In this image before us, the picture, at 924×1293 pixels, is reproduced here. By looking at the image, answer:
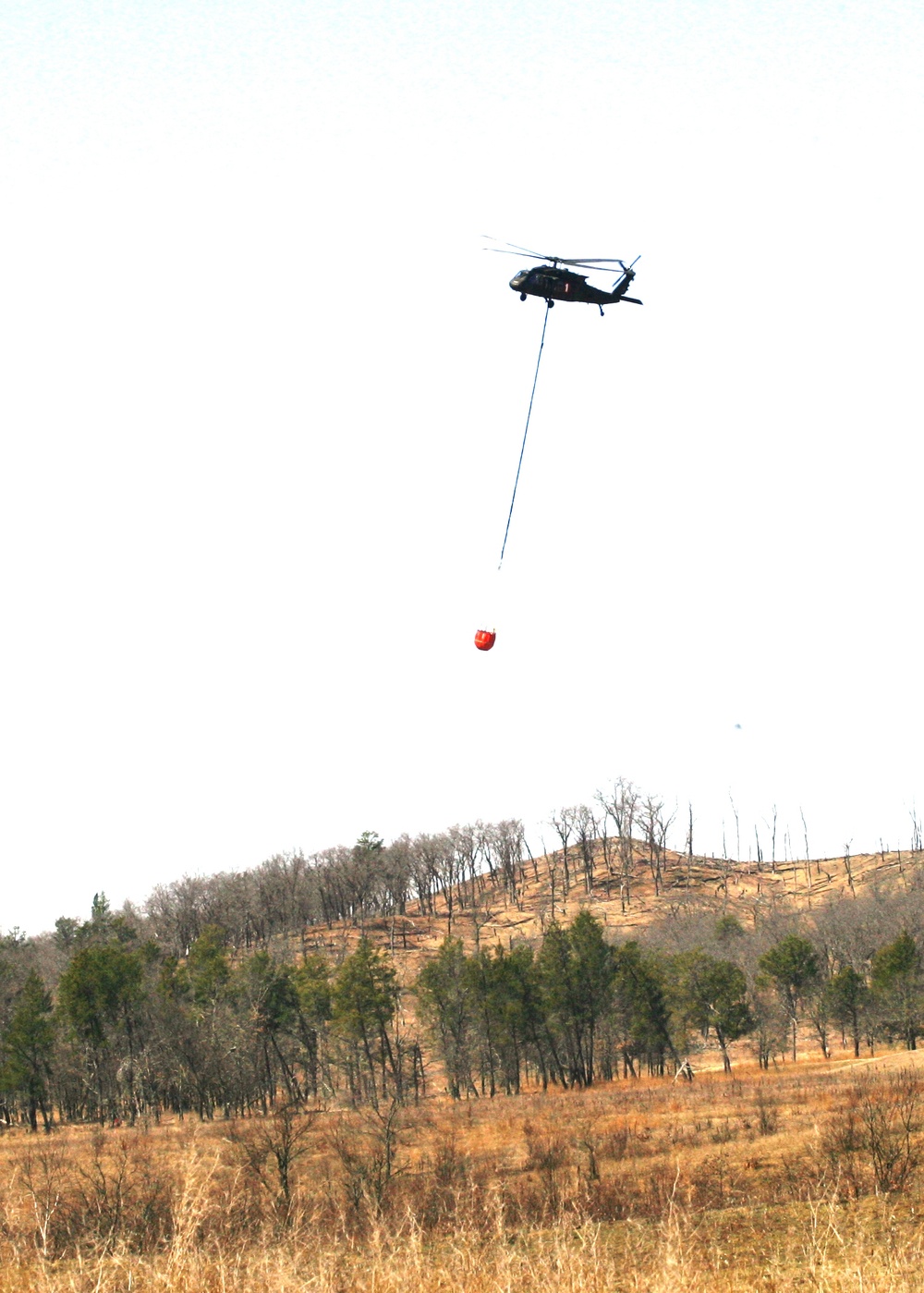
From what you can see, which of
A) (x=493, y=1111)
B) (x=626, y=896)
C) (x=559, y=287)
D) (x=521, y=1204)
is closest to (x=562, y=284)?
(x=559, y=287)

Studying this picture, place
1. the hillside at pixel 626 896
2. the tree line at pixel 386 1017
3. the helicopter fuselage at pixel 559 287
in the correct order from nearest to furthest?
1. the helicopter fuselage at pixel 559 287
2. the tree line at pixel 386 1017
3. the hillside at pixel 626 896

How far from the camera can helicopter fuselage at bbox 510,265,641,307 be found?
20156 mm

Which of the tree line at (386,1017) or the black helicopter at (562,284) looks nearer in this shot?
the black helicopter at (562,284)

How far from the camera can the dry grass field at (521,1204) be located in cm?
1115

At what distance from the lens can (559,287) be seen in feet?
67.2

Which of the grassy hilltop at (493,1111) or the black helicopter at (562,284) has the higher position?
the black helicopter at (562,284)

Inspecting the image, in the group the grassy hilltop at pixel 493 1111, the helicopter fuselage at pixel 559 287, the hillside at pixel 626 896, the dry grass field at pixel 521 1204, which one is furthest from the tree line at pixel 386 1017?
the helicopter fuselage at pixel 559 287

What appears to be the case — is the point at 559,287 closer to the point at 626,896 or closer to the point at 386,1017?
the point at 386,1017

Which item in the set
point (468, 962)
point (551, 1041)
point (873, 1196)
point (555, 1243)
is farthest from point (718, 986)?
point (555, 1243)

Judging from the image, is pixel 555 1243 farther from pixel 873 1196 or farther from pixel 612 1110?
pixel 612 1110

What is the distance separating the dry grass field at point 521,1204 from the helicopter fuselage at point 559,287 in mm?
14888

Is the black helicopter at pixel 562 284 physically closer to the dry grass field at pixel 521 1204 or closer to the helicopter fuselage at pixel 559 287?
the helicopter fuselage at pixel 559 287

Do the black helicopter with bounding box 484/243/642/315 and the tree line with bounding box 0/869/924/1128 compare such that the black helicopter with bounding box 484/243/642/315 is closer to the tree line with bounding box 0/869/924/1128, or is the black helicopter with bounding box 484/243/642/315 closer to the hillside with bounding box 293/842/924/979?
the tree line with bounding box 0/869/924/1128

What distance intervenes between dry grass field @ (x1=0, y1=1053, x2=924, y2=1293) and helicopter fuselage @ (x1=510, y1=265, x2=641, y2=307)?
14888 millimetres
